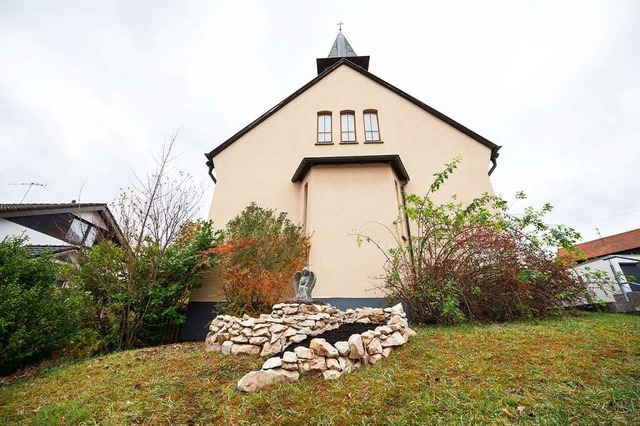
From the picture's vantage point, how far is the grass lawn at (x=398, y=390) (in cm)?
188

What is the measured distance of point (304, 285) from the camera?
514cm

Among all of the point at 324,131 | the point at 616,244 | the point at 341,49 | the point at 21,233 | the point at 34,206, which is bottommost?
the point at 21,233

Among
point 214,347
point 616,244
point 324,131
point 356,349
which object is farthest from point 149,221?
point 616,244

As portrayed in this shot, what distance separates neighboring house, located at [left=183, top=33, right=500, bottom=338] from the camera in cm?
693

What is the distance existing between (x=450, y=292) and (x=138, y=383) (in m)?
5.39

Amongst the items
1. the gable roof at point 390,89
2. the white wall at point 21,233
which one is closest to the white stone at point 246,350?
the gable roof at point 390,89

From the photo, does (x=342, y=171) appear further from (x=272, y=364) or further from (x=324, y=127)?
(x=272, y=364)

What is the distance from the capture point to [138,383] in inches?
115

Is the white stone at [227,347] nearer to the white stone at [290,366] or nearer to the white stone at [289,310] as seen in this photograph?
the white stone at [289,310]

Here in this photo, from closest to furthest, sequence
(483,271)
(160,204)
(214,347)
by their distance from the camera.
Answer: (214,347)
(483,271)
(160,204)

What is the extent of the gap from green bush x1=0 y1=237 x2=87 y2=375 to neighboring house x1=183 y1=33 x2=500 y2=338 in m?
2.80

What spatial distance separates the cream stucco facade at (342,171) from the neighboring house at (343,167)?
31 millimetres

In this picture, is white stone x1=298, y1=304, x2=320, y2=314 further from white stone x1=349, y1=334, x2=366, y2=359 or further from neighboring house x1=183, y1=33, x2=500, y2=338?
neighboring house x1=183, y1=33, x2=500, y2=338

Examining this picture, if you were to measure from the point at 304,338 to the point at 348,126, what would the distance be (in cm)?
840
